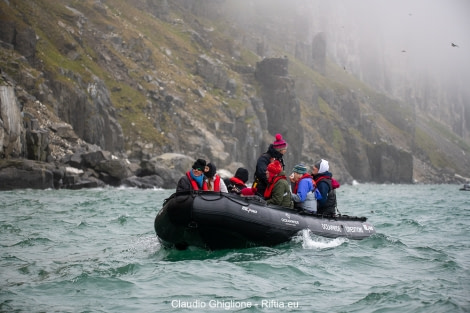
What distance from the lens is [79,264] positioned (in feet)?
46.4

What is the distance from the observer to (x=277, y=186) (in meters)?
16.7

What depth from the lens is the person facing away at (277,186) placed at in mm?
16562

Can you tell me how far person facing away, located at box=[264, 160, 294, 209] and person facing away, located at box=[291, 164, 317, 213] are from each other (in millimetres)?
634

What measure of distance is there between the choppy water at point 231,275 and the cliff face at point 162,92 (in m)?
35.4

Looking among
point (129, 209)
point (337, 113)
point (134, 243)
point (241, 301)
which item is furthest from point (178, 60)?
point (241, 301)

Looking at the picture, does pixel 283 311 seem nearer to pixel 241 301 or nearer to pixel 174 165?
pixel 241 301

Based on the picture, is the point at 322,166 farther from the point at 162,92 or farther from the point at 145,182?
the point at 162,92

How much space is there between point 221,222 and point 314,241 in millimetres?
3470

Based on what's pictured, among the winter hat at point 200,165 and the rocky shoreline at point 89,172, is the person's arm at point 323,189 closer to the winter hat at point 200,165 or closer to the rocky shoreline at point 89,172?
the winter hat at point 200,165

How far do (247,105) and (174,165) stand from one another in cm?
5129

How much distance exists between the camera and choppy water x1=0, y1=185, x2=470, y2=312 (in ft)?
33.4

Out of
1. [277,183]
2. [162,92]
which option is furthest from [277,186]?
[162,92]

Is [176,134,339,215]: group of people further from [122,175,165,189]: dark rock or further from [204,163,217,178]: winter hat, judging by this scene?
[122,175,165,189]: dark rock

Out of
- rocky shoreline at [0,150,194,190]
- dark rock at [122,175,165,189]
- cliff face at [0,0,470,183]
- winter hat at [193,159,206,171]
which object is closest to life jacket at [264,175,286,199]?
winter hat at [193,159,206,171]
